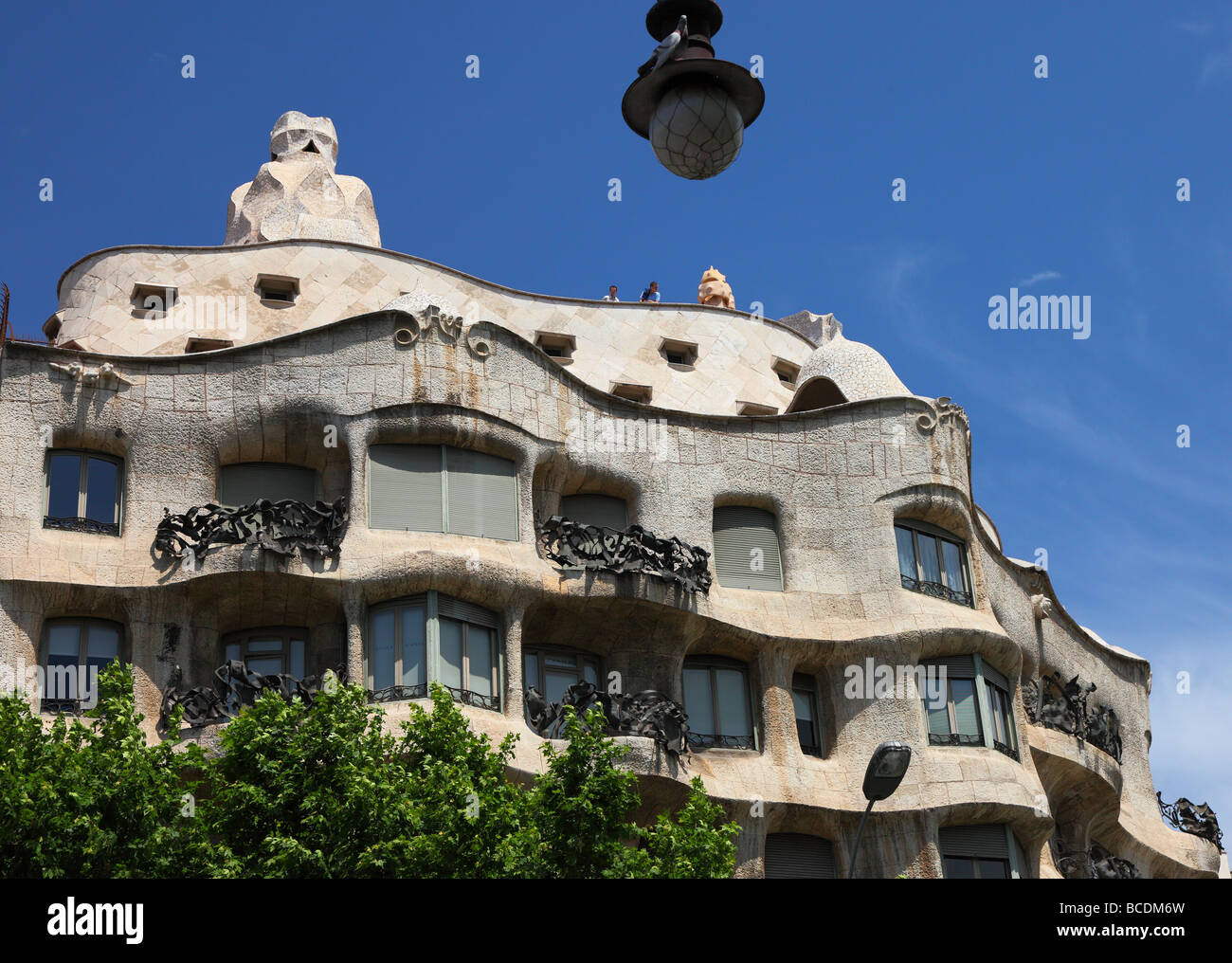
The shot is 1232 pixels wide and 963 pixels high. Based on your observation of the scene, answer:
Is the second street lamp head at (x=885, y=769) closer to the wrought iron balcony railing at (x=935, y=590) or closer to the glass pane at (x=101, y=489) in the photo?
the wrought iron balcony railing at (x=935, y=590)

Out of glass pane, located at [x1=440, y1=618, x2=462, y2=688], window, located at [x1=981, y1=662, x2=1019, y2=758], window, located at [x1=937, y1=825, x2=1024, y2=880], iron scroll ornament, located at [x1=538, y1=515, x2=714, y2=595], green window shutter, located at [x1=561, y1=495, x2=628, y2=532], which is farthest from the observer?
green window shutter, located at [x1=561, y1=495, x2=628, y2=532]

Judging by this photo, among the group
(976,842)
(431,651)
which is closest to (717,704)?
(976,842)

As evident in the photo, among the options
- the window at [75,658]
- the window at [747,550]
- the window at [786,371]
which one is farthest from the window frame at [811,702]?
the window at [75,658]

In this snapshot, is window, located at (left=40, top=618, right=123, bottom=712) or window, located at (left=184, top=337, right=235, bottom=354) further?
window, located at (left=184, top=337, right=235, bottom=354)

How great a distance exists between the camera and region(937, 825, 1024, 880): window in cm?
3133

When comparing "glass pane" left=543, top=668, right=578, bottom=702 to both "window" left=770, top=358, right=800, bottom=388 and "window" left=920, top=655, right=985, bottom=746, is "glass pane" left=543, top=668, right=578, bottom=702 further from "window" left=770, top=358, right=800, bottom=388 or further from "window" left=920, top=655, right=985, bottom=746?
"window" left=770, top=358, right=800, bottom=388

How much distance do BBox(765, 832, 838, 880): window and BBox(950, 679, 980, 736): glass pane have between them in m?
3.12

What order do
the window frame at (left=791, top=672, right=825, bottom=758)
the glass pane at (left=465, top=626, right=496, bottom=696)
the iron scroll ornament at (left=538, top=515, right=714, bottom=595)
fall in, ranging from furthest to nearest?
1. the window frame at (left=791, top=672, right=825, bottom=758)
2. the iron scroll ornament at (left=538, top=515, right=714, bottom=595)
3. the glass pane at (left=465, top=626, right=496, bottom=696)

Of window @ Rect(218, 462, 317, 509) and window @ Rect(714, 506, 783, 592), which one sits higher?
window @ Rect(218, 462, 317, 509)

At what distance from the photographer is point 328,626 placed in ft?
98.6

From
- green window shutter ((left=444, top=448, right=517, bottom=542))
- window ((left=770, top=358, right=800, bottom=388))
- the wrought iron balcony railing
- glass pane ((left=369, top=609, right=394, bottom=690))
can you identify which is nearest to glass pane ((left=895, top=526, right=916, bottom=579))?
the wrought iron balcony railing
